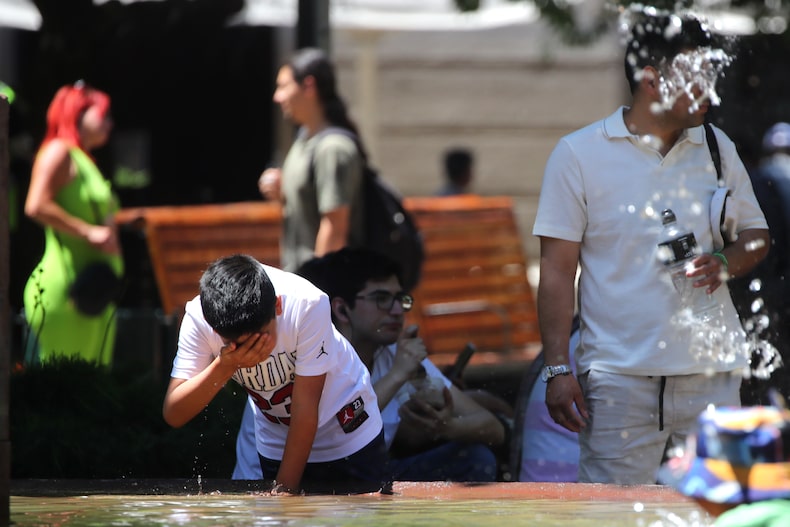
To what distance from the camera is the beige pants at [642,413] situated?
15.4 ft

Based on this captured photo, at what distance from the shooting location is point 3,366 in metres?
4.01

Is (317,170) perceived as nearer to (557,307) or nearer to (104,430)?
(104,430)

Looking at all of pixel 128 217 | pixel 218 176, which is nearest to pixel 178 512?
pixel 128 217

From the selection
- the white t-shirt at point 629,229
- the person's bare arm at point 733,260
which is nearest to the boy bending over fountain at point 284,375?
the white t-shirt at point 629,229

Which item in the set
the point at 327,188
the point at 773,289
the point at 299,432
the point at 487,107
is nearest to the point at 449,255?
the point at 487,107

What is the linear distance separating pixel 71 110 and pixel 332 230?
1.68 m

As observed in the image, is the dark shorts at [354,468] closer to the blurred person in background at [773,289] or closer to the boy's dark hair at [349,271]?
the boy's dark hair at [349,271]

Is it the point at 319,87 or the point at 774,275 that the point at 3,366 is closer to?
the point at 319,87

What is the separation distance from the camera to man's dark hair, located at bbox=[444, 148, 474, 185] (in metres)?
11.9

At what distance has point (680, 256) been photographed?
4.66 m

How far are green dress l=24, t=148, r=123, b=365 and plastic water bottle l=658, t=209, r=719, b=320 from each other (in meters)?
2.96

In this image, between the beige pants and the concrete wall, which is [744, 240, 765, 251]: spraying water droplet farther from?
the concrete wall

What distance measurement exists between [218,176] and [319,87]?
5.36 meters

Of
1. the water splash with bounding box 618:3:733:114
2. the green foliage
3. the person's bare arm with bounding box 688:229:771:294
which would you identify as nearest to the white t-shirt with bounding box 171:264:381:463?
the green foliage
